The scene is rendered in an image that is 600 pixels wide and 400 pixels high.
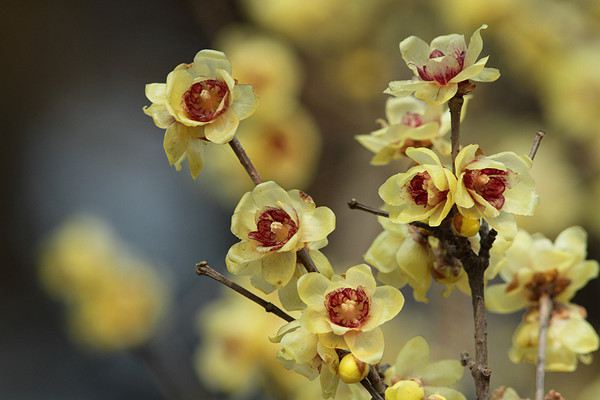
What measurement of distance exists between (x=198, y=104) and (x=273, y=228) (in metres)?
Answer: 0.08

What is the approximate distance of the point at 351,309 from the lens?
45 centimetres

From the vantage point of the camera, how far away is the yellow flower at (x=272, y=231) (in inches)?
17.8

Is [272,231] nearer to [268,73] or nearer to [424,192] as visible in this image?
[424,192]

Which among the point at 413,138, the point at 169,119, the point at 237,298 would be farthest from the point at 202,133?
the point at 237,298

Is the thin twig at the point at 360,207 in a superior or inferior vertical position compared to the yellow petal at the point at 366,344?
superior

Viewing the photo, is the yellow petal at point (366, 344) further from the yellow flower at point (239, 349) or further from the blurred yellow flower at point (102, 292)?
the blurred yellow flower at point (102, 292)

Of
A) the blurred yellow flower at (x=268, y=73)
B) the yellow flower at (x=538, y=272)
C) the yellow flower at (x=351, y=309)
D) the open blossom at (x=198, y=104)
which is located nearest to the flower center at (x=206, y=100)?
the open blossom at (x=198, y=104)

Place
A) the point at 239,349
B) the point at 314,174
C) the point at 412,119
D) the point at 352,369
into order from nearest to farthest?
1. the point at 352,369
2. the point at 412,119
3. the point at 239,349
4. the point at 314,174

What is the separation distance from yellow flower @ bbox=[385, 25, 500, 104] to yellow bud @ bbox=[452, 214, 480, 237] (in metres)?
0.06

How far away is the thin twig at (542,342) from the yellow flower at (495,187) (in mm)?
94

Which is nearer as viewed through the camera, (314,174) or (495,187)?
(495,187)

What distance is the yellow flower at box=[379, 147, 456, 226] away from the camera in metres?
0.44

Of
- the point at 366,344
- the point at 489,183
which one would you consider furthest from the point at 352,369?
the point at 489,183

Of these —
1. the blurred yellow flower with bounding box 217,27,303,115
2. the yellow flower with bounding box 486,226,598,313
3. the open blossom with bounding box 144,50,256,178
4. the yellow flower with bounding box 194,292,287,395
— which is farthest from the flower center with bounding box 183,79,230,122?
the blurred yellow flower with bounding box 217,27,303,115
